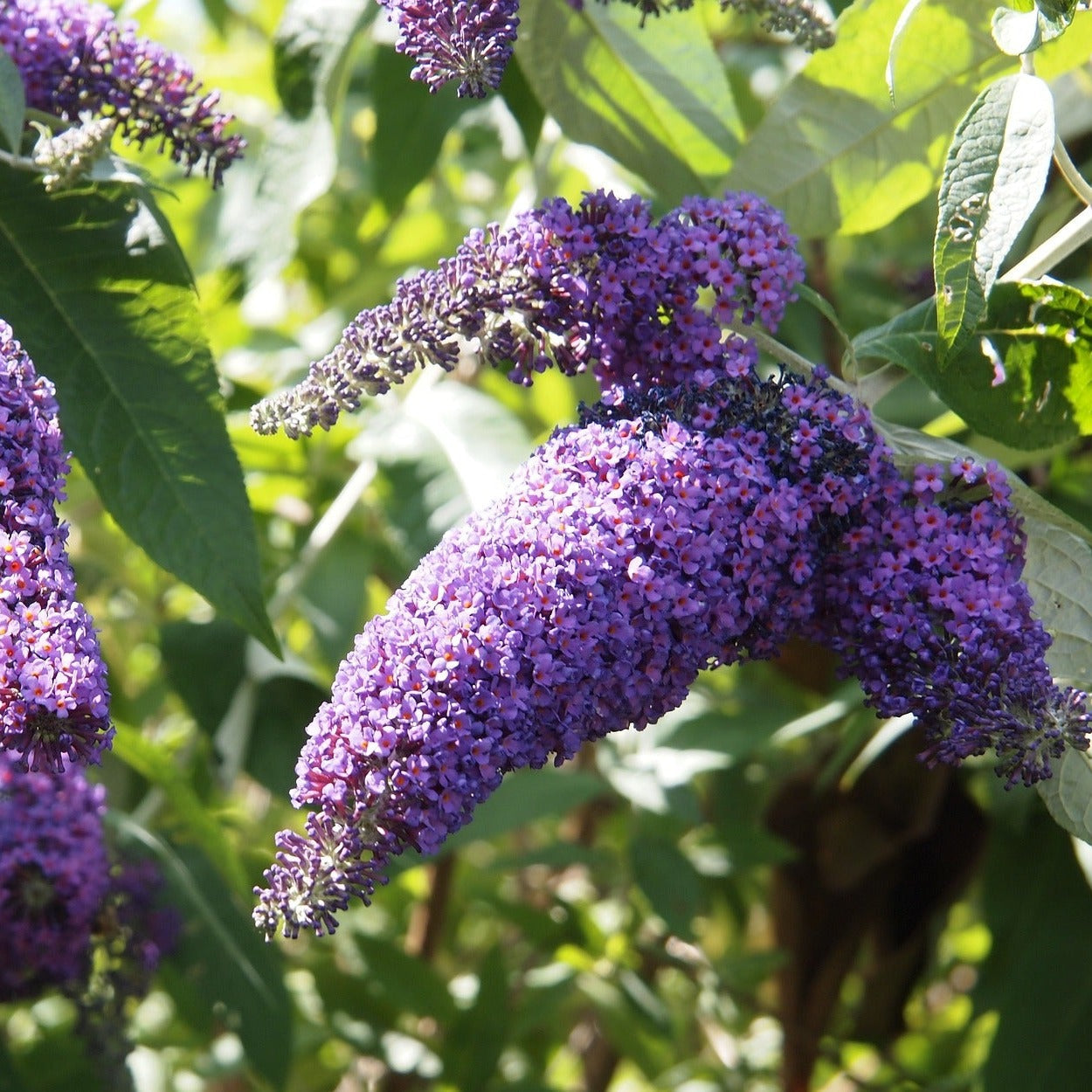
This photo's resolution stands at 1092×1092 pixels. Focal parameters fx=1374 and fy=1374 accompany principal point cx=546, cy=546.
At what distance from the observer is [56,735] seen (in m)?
0.92

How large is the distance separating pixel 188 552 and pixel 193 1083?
149cm

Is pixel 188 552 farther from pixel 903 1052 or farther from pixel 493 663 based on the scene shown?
pixel 903 1052

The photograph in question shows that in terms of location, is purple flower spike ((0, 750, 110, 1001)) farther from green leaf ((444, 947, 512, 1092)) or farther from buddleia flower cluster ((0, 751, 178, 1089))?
green leaf ((444, 947, 512, 1092))

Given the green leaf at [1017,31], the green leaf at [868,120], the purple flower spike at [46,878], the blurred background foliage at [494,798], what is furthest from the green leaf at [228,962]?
the green leaf at [1017,31]

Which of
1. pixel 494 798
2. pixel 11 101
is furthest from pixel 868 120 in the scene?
pixel 494 798

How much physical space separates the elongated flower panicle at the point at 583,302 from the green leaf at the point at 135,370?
14 cm

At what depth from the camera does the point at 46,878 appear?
1556 mm

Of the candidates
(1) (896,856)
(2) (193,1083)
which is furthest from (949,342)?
(2) (193,1083)

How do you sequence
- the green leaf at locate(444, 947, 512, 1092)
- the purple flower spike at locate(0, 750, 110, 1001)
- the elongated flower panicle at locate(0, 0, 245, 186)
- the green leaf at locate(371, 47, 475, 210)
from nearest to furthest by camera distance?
the elongated flower panicle at locate(0, 0, 245, 186) < the purple flower spike at locate(0, 750, 110, 1001) < the green leaf at locate(371, 47, 475, 210) < the green leaf at locate(444, 947, 512, 1092)

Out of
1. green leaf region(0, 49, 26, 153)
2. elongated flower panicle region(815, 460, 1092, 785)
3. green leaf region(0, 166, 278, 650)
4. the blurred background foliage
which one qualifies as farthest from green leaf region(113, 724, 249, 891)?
elongated flower panicle region(815, 460, 1092, 785)

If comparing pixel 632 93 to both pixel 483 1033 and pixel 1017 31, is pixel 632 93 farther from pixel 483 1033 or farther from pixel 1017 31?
pixel 483 1033

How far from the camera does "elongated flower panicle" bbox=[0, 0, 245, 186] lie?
4.44ft

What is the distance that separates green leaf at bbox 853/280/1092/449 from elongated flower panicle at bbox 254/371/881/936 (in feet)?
0.38

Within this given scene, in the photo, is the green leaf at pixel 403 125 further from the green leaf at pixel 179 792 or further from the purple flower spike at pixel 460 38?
the green leaf at pixel 179 792
